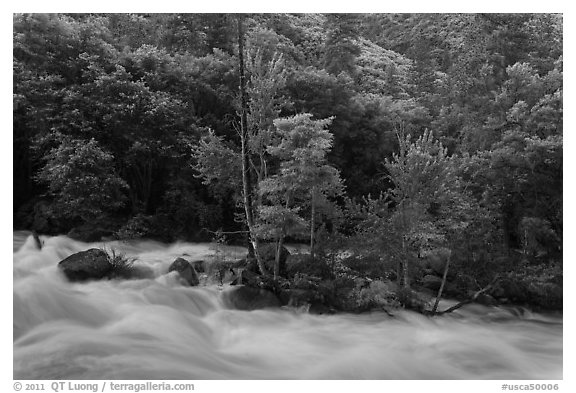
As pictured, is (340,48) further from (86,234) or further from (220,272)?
(86,234)

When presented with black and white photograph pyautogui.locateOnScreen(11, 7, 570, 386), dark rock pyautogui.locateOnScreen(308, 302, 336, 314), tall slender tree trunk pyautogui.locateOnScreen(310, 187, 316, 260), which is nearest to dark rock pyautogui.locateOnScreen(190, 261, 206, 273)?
black and white photograph pyautogui.locateOnScreen(11, 7, 570, 386)

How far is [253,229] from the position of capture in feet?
25.0

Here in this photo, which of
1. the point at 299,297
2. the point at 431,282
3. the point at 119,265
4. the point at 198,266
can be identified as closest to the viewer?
the point at 119,265

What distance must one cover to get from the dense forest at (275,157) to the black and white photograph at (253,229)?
0.14ft

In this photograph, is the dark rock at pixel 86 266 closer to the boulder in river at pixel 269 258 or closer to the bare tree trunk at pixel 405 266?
the boulder in river at pixel 269 258

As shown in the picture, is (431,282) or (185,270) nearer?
(185,270)

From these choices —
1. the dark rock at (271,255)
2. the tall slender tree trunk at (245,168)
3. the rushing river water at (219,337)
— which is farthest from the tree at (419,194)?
the tall slender tree trunk at (245,168)

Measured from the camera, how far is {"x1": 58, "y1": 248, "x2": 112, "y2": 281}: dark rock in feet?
22.6

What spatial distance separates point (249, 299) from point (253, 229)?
124 cm

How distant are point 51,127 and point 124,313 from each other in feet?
12.7

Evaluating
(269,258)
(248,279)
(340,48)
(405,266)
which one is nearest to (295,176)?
(269,258)

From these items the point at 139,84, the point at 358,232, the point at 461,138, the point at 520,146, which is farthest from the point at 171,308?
the point at 461,138
